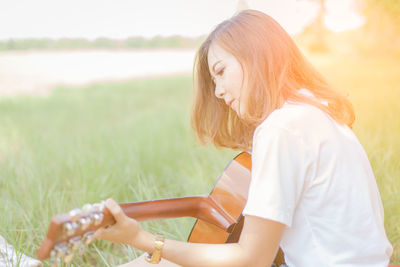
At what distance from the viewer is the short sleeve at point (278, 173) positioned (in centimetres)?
109

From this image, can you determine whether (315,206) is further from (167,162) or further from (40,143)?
(40,143)

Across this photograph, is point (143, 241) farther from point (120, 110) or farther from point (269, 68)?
point (120, 110)

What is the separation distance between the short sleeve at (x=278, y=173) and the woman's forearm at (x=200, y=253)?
0.11 meters

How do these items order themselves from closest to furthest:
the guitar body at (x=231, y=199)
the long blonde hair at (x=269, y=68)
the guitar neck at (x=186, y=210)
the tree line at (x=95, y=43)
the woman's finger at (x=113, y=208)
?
the woman's finger at (x=113, y=208)
the long blonde hair at (x=269, y=68)
the guitar neck at (x=186, y=210)
the guitar body at (x=231, y=199)
the tree line at (x=95, y=43)

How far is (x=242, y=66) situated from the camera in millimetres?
1348

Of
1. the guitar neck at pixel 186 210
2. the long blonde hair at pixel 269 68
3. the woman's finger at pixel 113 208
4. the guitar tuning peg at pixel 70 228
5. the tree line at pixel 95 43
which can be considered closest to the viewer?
the guitar tuning peg at pixel 70 228

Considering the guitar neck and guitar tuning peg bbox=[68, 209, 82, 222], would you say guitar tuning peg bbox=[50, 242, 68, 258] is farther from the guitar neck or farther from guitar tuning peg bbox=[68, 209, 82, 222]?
the guitar neck

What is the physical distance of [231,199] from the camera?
5.46 ft

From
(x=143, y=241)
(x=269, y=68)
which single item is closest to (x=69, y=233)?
(x=143, y=241)

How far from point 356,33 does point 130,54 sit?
407 cm

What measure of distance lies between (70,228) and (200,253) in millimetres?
401

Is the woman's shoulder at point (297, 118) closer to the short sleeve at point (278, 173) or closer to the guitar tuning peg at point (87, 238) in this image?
the short sleeve at point (278, 173)

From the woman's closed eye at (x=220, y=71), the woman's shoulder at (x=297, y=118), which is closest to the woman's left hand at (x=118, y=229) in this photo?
the woman's shoulder at (x=297, y=118)

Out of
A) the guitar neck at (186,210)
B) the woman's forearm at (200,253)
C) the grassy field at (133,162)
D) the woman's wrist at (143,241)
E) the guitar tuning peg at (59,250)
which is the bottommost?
the grassy field at (133,162)
